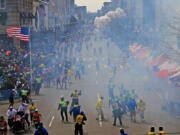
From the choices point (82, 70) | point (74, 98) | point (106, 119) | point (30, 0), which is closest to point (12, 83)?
point (74, 98)

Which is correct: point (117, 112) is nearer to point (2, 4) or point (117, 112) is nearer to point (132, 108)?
point (132, 108)

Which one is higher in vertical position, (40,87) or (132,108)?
(40,87)

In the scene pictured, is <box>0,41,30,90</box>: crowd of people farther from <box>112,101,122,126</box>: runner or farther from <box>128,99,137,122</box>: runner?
<box>112,101,122,126</box>: runner

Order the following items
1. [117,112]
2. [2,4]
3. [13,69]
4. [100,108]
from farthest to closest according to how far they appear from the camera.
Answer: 1. [2,4]
2. [13,69]
3. [100,108]
4. [117,112]

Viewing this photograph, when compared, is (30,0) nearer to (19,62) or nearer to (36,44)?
(36,44)

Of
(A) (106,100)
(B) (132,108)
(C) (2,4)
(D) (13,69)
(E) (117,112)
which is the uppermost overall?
(C) (2,4)

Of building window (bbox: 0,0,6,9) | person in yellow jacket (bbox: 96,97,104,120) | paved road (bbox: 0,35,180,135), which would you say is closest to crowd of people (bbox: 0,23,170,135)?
person in yellow jacket (bbox: 96,97,104,120)

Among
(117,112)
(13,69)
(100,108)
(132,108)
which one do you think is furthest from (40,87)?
(117,112)

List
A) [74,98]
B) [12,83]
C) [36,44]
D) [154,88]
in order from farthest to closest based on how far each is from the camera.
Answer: [36,44] < [154,88] < [12,83] < [74,98]

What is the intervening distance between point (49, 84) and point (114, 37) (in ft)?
145

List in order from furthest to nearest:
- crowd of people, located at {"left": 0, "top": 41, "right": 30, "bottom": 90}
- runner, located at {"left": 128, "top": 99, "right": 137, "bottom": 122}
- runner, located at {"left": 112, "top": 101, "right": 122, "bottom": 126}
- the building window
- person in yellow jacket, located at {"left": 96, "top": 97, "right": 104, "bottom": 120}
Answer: the building window, crowd of people, located at {"left": 0, "top": 41, "right": 30, "bottom": 90}, person in yellow jacket, located at {"left": 96, "top": 97, "right": 104, "bottom": 120}, runner, located at {"left": 128, "top": 99, "right": 137, "bottom": 122}, runner, located at {"left": 112, "top": 101, "right": 122, "bottom": 126}

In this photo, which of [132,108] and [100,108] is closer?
Answer: [132,108]

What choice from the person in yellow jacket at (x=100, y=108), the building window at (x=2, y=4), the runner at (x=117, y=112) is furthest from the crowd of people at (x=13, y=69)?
the runner at (x=117, y=112)

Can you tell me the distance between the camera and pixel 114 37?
7919 cm
